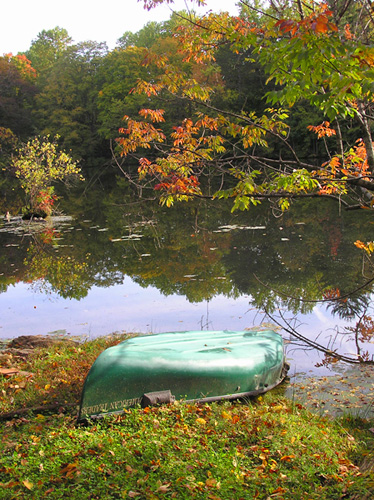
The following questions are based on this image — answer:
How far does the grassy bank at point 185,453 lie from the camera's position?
350 cm

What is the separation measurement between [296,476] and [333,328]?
447cm

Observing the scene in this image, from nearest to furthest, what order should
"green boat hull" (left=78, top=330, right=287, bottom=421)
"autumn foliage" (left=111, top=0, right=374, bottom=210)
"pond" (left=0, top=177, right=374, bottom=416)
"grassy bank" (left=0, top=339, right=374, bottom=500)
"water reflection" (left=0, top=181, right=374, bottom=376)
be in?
"autumn foliage" (left=111, top=0, right=374, bottom=210) < "grassy bank" (left=0, top=339, right=374, bottom=500) < "green boat hull" (left=78, top=330, right=287, bottom=421) < "pond" (left=0, top=177, right=374, bottom=416) < "water reflection" (left=0, top=181, right=374, bottom=376)

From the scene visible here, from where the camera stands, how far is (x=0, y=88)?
5450 cm

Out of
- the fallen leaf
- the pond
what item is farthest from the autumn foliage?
the fallen leaf

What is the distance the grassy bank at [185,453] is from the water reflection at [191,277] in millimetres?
996

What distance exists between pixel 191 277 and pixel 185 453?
24.0ft

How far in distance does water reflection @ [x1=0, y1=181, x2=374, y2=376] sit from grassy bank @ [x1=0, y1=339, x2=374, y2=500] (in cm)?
100

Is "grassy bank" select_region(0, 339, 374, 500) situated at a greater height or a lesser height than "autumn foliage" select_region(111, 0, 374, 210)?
lesser

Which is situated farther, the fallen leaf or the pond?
the pond

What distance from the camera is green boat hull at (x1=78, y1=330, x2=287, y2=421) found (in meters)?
4.86

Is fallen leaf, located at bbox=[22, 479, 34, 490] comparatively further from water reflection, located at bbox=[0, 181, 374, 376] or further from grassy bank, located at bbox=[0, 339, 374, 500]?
water reflection, located at bbox=[0, 181, 374, 376]

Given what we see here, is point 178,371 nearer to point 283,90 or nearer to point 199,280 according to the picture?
point 283,90

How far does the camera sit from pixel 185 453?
3.90 m

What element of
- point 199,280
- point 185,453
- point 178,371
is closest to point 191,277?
point 199,280
